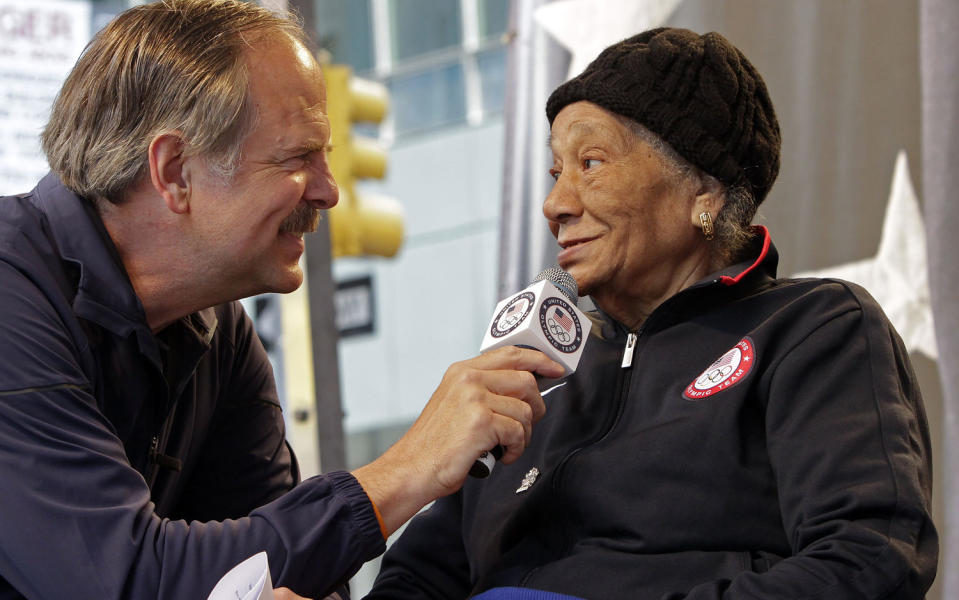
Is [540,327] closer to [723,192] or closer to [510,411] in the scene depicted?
[510,411]

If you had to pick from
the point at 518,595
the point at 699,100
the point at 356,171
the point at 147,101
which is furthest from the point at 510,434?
the point at 356,171

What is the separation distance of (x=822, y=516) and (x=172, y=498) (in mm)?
1286

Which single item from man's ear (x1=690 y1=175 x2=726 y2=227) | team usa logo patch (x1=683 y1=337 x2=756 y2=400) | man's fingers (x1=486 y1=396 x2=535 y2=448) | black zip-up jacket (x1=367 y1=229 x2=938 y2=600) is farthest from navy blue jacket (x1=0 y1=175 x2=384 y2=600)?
man's ear (x1=690 y1=175 x2=726 y2=227)

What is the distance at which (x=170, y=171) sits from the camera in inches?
84.1

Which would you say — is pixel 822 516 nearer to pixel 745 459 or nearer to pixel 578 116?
pixel 745 459

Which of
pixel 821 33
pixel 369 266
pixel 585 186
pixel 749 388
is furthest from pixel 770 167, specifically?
pixel 369 266

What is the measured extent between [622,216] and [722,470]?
1.74 ft

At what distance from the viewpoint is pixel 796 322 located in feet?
6.23

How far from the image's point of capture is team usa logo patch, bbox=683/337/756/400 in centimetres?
189

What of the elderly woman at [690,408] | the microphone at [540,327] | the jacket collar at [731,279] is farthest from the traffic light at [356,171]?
the microphone at [540,327]

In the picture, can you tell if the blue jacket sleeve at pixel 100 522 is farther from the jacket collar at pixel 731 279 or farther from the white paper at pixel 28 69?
the white paper at pixel 28 69

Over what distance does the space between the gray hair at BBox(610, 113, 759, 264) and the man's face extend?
1.88 ft

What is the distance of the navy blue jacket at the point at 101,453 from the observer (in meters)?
1.74

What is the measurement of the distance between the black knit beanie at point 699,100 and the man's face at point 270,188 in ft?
1.77
